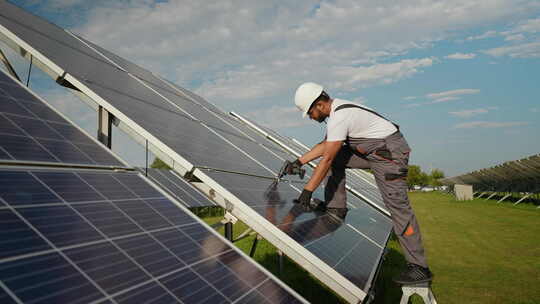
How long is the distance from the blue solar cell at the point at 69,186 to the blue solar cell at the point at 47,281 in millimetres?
778

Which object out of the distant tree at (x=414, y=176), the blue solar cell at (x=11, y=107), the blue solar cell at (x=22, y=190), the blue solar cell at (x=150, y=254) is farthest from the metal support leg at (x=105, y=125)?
the distant tree at (x=414, y=176)

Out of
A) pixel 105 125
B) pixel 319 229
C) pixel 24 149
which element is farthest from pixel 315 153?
pixel 24 149

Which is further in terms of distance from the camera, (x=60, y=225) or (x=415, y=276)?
(x=415, y=276)

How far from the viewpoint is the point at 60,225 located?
232 cm

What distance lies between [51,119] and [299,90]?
3118mm

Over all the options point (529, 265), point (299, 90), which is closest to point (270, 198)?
point (299, 90)

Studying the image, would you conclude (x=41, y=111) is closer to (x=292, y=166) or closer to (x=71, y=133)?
(x=71, y=133)

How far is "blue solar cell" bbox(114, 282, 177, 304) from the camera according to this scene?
1945 mm

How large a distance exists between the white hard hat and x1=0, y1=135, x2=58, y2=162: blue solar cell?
123 inches

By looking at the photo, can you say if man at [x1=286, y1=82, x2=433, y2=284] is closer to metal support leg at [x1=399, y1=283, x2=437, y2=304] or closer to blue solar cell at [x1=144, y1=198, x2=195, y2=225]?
metal support leg at [x1=399, y1=283, x2=437, y2=304]

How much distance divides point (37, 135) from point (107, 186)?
909 mm

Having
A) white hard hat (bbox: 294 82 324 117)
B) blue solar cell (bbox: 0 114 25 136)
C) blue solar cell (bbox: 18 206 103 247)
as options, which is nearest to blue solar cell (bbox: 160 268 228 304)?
blue solar cell (bbox: 18 206 103 247)

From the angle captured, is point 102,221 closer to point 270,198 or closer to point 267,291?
point 267,291

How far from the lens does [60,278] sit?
188cm
